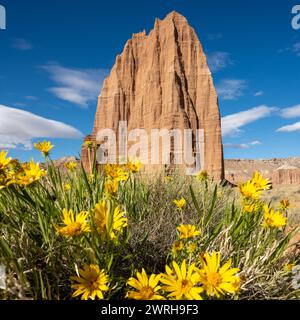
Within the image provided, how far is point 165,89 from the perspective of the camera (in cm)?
4316

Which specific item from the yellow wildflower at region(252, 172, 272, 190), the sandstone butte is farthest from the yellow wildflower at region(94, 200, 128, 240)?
the sandstone butte

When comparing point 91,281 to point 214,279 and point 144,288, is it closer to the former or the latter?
point 144,288

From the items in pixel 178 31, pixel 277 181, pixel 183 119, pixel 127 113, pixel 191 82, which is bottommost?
pixel 277 181

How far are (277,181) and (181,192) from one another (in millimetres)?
53724

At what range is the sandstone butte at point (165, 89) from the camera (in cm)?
4044

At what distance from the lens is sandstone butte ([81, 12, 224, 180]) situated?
4044 centimetres

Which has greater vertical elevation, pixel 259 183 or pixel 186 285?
pixel 259 183

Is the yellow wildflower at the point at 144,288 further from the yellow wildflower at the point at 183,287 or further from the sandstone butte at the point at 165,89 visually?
the sandstone butte at the point at 165,89

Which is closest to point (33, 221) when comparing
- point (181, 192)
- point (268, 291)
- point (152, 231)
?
point (152, 231)

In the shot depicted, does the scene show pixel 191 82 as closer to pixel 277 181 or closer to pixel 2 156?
pixel 277 181

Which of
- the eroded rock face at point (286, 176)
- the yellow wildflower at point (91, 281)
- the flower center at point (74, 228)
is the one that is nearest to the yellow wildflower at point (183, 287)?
the yellow wildflower at point (91, 281)

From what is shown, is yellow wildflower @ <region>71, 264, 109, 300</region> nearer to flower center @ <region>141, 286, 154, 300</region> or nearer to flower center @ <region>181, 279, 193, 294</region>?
flower center @ <region>141, 286, 154, 300</region>

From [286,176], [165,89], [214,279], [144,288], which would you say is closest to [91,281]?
[144,288]
